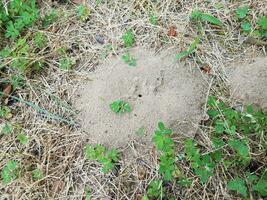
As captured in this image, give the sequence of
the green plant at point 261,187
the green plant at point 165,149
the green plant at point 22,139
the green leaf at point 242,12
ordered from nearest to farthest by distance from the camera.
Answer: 1. the green plant at point 261,187
2. the green plant at point 165,149
3. the green plant at point 22,139
4. the green leaf at point 242,12

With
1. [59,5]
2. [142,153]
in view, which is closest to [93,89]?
[142,153]

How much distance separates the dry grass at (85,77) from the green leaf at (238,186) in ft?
0.30

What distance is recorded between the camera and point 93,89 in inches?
110

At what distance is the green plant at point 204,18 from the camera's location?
293cm

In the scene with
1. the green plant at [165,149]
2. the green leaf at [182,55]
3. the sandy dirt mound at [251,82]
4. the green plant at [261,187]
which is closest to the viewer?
the green plant at [261,187]

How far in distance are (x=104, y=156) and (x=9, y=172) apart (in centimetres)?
58

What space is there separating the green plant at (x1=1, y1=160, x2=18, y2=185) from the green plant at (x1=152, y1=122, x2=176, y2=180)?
866 mm

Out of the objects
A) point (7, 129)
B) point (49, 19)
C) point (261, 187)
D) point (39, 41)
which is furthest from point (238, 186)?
point (49, 19)

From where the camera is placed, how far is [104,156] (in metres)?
2.52

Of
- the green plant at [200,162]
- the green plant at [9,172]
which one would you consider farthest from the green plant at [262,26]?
the green plant at [9,172]

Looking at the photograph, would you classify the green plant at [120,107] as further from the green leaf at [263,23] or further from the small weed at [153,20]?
the green leaf at [263,23]

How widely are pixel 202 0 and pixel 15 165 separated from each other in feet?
5.62

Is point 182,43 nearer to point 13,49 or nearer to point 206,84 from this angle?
point 206,84

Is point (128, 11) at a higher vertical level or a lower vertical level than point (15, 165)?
higher
